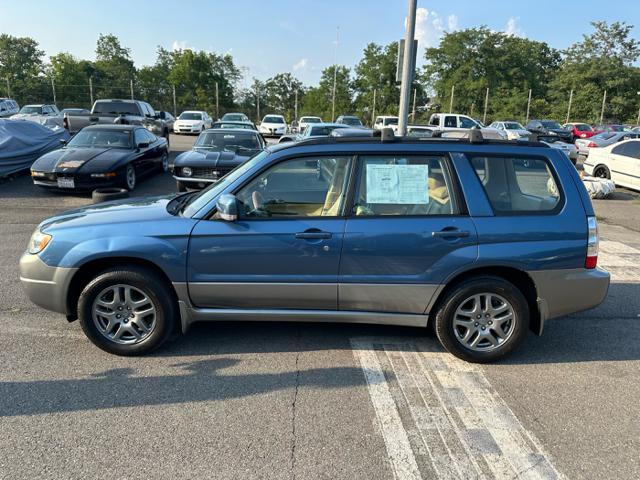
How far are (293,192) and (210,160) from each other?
6.42 meters

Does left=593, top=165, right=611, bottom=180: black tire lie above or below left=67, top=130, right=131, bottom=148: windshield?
below

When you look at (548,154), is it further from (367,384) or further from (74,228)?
(74,228)

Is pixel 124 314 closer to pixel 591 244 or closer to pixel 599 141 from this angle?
pixel 591 244

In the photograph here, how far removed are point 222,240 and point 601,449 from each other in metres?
2.87

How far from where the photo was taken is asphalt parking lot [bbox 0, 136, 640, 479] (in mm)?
2656

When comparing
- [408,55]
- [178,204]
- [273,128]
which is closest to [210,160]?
[408,55]

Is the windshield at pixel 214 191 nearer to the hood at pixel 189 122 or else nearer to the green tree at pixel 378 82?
the hood at pixel 189 122

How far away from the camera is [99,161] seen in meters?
10.3

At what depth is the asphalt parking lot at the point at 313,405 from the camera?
2656 mm

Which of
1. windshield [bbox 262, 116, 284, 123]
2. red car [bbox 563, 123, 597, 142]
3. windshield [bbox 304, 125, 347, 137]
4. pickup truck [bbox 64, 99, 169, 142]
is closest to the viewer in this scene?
windshield [bbox 304, 125, 347, 137]

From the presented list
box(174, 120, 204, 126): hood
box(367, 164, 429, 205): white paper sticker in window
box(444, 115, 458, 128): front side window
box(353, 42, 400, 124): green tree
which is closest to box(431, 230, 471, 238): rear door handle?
box(367, 164, 429, 205): white paper sticker in window

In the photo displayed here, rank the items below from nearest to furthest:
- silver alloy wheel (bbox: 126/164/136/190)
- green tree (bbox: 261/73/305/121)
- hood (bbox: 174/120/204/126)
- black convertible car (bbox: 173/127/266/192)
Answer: black convertible car (bbox: 173/127/266/192) < silver alloy wheel (bbox: 126/164/136/190) < hood (bbox: 174/120/204/126) < green tree (bbox: 261/73/305/121)

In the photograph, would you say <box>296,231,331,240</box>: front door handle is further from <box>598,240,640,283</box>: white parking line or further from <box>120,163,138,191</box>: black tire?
<box>120,163,138,191</box>: black tire

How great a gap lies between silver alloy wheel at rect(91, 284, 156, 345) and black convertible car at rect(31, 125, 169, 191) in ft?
23.6
